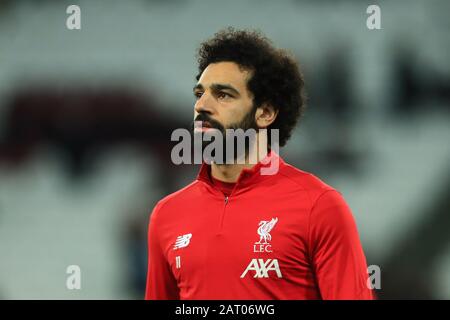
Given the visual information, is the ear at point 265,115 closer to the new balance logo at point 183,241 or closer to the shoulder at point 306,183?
the shoulder at point 306,183

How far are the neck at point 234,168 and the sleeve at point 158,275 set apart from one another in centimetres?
23

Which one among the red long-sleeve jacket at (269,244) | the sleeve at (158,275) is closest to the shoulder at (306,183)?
the red long-sleeve jacket at (269,244)

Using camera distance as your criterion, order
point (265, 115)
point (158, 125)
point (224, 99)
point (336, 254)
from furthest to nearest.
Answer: point (158, 125), point (265, 115), point (224, 99), point (336, 254)

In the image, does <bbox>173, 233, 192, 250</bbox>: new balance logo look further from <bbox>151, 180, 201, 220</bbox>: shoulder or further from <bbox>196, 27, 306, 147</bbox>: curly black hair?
<bbox>196, 27, 306, 147</bbox>: curly black hair

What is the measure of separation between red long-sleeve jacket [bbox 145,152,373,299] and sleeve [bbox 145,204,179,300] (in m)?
0.02

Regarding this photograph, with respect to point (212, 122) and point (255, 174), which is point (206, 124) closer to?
point (212, 122)

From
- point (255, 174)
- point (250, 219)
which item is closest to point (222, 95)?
point (255, 174)

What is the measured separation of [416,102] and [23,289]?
2119 mm

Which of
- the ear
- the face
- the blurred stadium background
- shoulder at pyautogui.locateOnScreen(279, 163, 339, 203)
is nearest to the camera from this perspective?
shoulder at pyautogui.locateOnScreen(279, 163, 339, 203)

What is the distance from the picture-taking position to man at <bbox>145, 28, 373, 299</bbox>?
1.84m

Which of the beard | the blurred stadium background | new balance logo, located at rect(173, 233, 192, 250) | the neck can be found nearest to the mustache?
the beard

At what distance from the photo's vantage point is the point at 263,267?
1851 millimetres

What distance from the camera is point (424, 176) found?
142 inches

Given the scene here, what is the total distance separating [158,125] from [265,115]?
5.45ft
